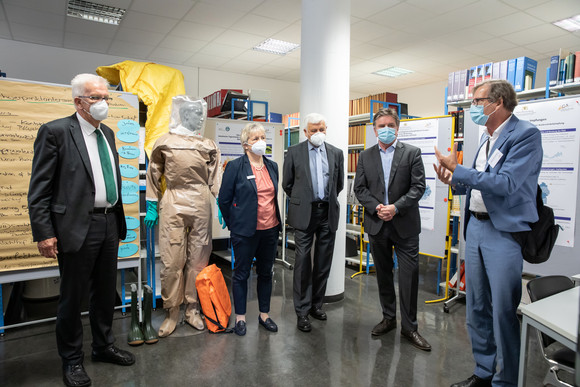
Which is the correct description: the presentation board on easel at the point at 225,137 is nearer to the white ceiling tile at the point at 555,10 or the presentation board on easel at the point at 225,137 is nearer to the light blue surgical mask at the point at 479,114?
the light blue surgical mask at the point at 479,114

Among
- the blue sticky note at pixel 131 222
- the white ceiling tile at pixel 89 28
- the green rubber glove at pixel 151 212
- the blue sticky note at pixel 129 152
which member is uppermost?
the white ceiling tile at pixel 89 28

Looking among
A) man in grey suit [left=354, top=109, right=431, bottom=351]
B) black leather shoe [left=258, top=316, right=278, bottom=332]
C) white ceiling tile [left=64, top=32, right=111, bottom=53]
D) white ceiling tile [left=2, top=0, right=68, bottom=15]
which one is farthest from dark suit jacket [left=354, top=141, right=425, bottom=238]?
white ceiling tile [left=64, top=32, right=111, bottom=53]

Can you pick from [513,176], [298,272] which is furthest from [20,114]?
[513,176]

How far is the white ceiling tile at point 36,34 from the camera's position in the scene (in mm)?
5730

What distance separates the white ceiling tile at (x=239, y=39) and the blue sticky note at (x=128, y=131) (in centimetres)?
361

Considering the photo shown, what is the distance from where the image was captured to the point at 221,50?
6871 mm

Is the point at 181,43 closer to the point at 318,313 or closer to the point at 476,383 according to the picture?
the point at 318,313

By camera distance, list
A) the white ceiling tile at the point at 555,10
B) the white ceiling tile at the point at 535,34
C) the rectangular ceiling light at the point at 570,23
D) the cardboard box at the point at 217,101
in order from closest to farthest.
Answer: the white ceiling tile at the point at 555,10, the cardboard box at the point at 217,101, the rectangular ceiling light at the point at 570,23, the white ceiling tile at the point at 535,34

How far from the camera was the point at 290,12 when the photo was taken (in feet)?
16.9

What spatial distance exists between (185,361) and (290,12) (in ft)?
15.4

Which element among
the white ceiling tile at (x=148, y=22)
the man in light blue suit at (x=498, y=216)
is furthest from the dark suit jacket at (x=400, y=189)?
the white ceiling tile at (x=148, y=22)

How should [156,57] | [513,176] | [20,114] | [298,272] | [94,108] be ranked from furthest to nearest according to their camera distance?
[156,57], [298,272], [20,114], [94,108], [513,176]

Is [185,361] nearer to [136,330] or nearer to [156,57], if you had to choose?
[136,330]

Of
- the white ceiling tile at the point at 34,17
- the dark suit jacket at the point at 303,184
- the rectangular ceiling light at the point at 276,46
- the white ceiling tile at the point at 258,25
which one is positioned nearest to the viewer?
the dark suit jacket at the point at 303,184
